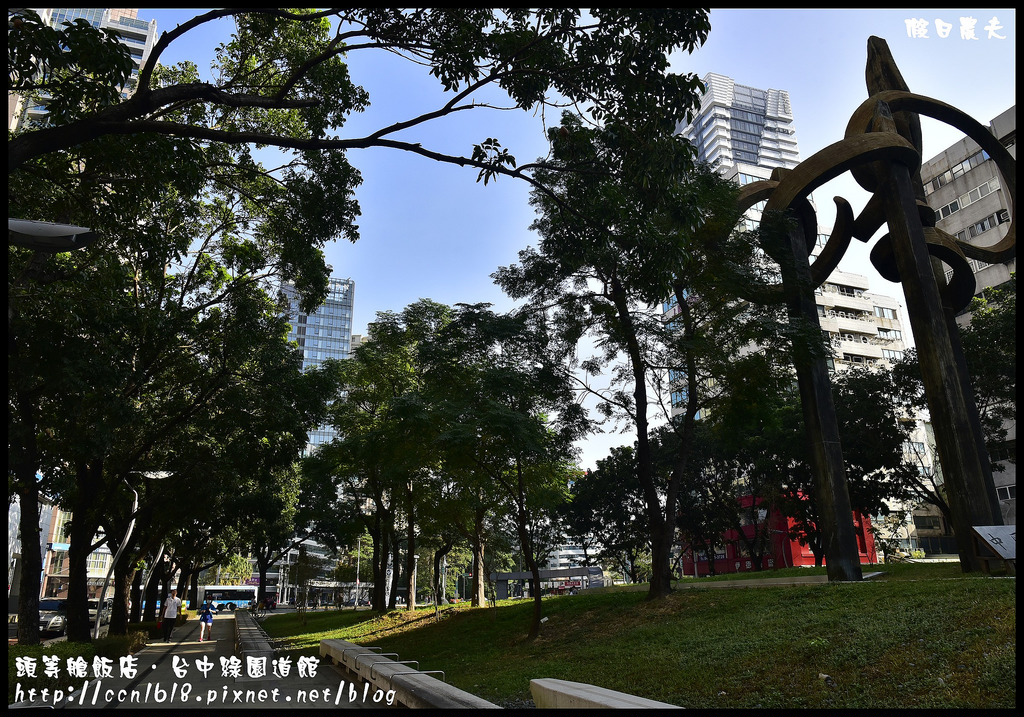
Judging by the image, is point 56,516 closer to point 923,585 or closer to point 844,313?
point 923,585

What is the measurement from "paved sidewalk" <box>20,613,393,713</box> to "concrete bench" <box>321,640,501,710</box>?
0.74 feet

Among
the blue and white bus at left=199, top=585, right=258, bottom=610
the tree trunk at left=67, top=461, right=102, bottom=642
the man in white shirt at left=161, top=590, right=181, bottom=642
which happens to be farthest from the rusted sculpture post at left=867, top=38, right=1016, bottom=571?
the blue and white bus at left=199, top=585, right=258, bottom=610

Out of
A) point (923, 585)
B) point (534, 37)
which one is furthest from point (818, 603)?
point (534, 37)

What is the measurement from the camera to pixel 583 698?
589 centimetres

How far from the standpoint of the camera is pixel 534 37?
815cm

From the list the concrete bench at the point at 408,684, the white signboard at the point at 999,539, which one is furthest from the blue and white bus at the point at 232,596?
the white signboard at the point at 999,539

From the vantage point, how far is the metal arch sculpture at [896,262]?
16.3 meters

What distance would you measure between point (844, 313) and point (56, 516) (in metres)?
75.0

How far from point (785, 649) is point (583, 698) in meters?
6.10

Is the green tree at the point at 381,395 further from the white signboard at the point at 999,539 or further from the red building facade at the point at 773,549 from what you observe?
the red building facade at the point at 773,549

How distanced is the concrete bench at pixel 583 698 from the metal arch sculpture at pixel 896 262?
12286 mm

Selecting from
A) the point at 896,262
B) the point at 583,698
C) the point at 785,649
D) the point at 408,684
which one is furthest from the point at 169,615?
the point at 896,262

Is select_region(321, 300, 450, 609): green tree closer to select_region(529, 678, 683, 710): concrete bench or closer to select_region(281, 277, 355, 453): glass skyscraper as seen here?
select_region(529, 678, 683, 710): concrete bench

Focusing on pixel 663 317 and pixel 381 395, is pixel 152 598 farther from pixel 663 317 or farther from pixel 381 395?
pixel 663 317
